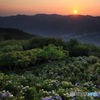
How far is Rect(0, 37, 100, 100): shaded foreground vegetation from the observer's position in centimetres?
375

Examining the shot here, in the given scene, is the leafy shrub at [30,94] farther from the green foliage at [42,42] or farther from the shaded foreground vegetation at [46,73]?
the green foliage at [42,42]

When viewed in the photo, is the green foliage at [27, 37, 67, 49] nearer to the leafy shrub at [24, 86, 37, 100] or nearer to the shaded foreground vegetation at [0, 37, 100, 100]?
the shaded foreground vegetation at [0, 37, 100, 100]

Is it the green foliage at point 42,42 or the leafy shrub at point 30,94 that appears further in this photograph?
the green foliage at point 42,42

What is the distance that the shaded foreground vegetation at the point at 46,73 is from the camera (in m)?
3.75

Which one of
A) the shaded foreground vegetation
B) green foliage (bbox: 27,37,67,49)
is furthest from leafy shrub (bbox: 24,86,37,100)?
green foliage (bbox: 27,37,67,49)

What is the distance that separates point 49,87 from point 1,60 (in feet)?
20.3

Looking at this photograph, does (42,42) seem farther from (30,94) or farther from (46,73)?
(30,94)

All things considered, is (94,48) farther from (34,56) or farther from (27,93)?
(27,93)

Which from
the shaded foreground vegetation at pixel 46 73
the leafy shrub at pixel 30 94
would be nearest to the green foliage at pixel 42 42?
the shaded foreground vegetation at pixel 46 73

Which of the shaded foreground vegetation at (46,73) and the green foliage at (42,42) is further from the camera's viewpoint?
the green foliage at (42,42)

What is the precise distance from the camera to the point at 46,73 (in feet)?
24.4

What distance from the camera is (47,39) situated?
15.6 m

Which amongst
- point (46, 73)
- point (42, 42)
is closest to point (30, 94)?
point (46, 73)

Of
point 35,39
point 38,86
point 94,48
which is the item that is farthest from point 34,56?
point 94,48
